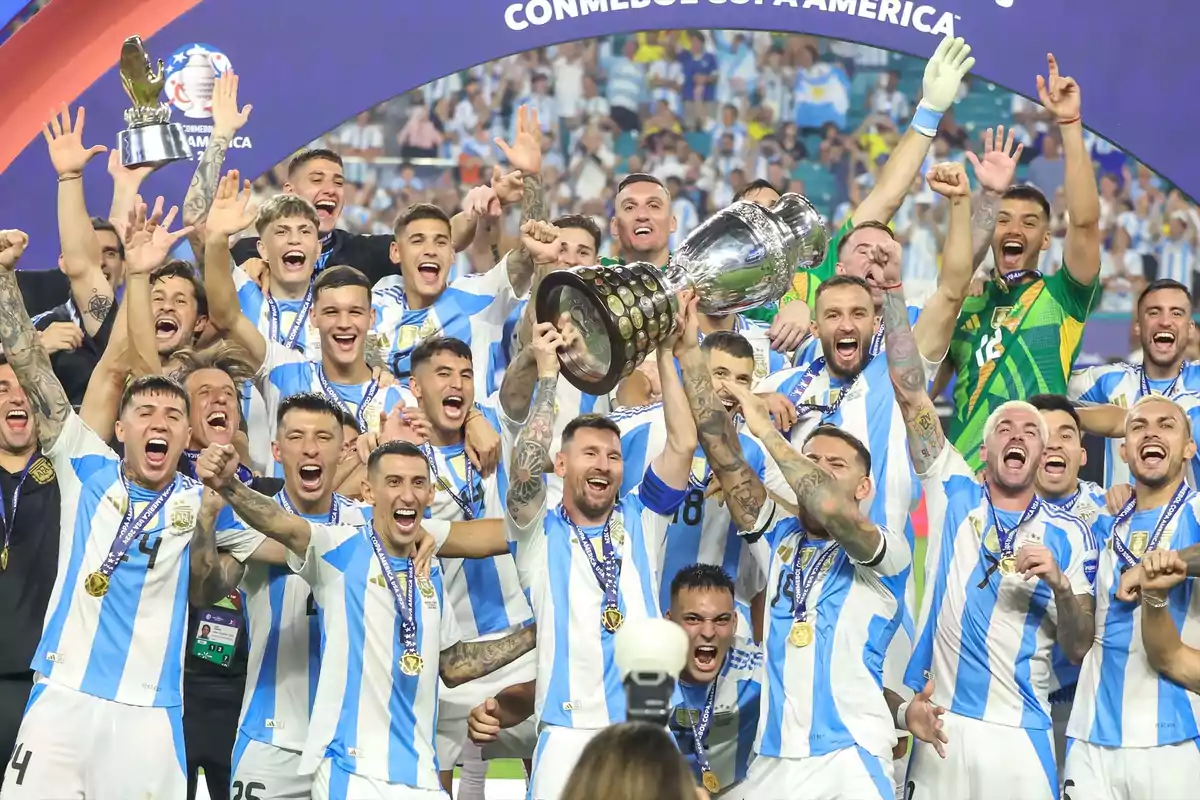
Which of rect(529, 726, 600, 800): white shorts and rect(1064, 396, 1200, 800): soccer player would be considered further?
rect(1064, 396, 1200, 800): soccer player

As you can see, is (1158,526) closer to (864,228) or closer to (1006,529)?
(1006,529)

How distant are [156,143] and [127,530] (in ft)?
5.67

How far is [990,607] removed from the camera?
5.85 metres

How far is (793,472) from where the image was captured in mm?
5395

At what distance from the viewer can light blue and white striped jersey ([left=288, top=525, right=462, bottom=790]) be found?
540 centimetres

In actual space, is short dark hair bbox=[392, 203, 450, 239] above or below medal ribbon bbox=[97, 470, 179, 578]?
above

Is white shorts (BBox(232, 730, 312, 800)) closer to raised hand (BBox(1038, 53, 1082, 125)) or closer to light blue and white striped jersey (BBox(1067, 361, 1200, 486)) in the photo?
light blue and white striped jersey (BBox(1067, 361, 1200, 486))

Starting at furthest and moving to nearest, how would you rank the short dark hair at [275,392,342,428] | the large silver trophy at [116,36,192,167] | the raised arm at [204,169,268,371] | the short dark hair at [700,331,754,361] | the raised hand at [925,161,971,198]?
the large silver trophy at [116,36,192,167]
the raised arm at [204,169,268,371]
the short dark hair at [700,331,754,361]
the raised hand at [925,161,971,198]
the short dark hair at [275,392,342,428]

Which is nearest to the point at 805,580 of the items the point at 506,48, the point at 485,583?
the point at 485,583

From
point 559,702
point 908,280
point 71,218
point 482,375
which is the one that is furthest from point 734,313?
point 908,280

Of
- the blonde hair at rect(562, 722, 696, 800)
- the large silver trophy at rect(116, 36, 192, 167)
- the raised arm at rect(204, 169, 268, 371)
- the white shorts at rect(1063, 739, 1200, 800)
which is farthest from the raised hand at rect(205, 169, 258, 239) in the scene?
the blonde hair at rect(562, 722, 696, 800)

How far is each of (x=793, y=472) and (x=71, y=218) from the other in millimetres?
2841

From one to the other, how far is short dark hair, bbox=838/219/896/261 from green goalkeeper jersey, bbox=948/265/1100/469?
56cm

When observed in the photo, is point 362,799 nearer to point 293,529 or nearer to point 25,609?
point 293,529
